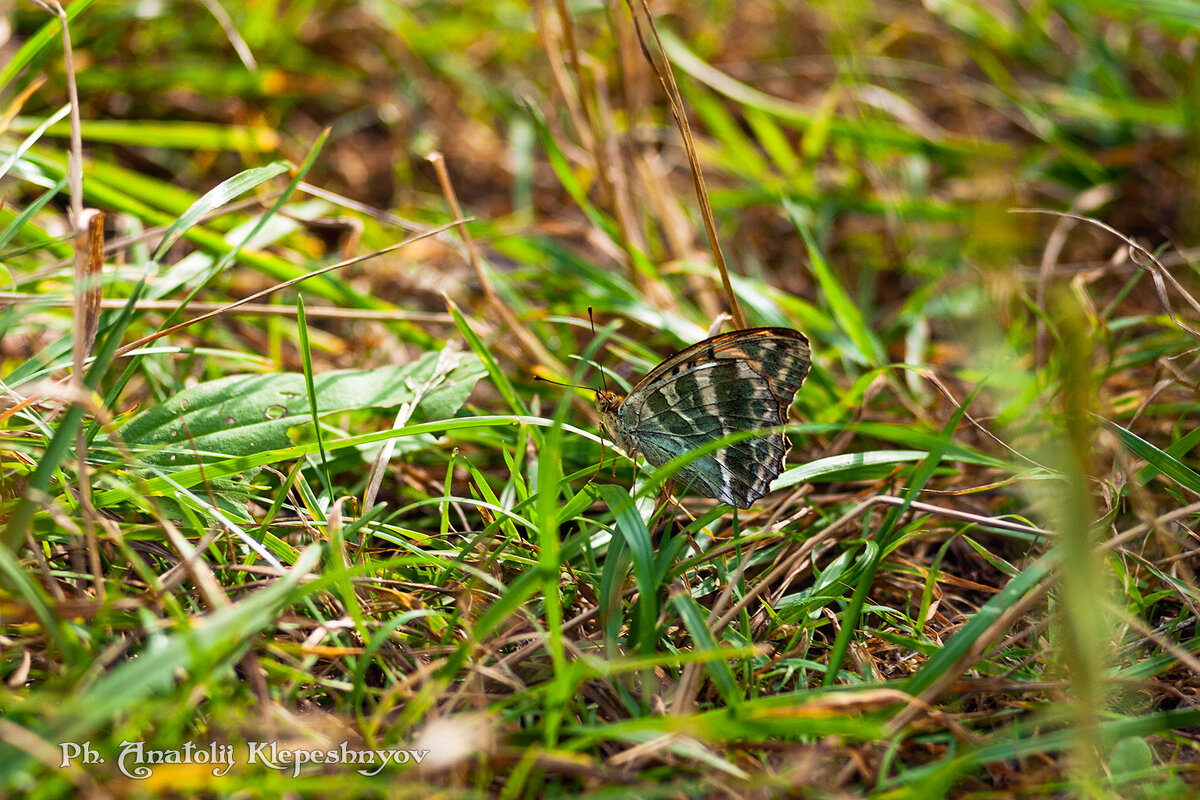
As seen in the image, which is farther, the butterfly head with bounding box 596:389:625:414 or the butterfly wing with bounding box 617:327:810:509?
the butterfly head with bounding box 596:389:625:414

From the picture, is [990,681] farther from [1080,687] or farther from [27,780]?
[27,780]

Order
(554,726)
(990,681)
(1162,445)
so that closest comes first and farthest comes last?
1. (554,726)
2. (990,681)
3. (1162,445)

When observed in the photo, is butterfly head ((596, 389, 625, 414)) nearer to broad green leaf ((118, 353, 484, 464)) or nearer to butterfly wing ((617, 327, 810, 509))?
butterfly wing ((617, 327, 810, 509))

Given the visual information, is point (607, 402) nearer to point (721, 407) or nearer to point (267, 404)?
point (721, 407)

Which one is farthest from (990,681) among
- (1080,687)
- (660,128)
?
(660,128)

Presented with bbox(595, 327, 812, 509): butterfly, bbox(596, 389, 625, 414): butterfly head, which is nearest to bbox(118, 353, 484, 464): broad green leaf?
bbox(596, 389, 625, 414): butterfly head

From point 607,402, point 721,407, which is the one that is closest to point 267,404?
point 607,402

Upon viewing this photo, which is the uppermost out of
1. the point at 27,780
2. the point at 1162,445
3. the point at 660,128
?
the point at 660,128
